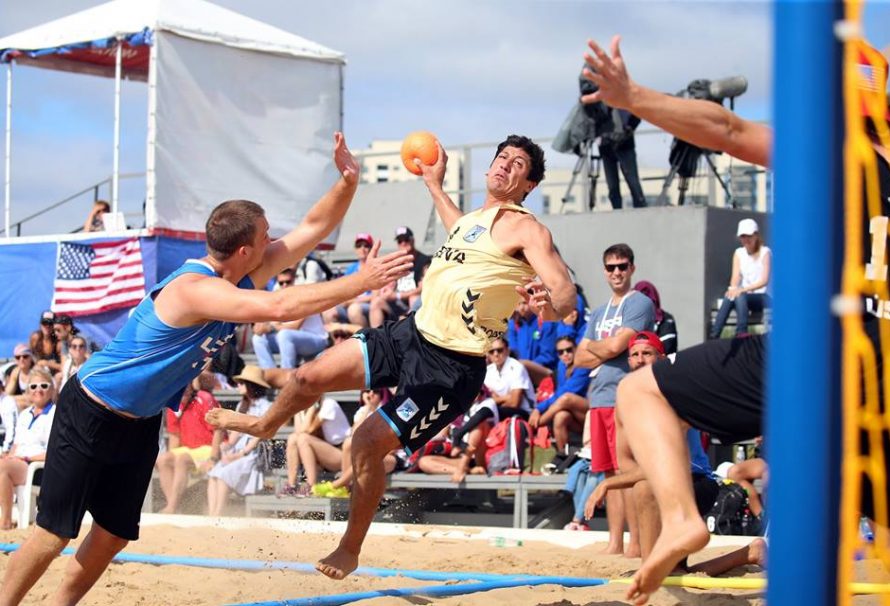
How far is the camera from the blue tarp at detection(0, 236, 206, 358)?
47.9 feet

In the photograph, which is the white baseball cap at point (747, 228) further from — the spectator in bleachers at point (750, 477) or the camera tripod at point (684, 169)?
the spectator in bleachers at point (750, 477)

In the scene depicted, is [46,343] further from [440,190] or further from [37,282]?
[440,190]

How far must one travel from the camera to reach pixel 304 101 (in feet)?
53.8

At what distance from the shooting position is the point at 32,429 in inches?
440

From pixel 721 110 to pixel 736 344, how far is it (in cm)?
81

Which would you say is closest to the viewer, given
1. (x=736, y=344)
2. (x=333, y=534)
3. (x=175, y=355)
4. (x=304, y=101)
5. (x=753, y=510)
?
(x=736, y=344)

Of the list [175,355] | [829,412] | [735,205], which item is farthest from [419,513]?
[829,412]

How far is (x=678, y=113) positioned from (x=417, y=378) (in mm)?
2581

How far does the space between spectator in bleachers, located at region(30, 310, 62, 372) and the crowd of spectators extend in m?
0.90

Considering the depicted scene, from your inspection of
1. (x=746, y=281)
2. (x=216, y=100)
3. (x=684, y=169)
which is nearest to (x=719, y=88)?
(x=684, y=169)

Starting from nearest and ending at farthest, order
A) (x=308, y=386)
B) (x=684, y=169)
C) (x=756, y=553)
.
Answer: (x=308, y=386) < (x=756, y=553) < (x=684, y=169)

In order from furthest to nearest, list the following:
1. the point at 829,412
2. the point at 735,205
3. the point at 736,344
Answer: the point at 735,205 < the point at 736,344 < the point at 829,412

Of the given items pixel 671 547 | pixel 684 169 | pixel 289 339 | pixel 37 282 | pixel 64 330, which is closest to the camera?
pixel 671 547

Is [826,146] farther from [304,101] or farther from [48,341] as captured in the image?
[304,101]
